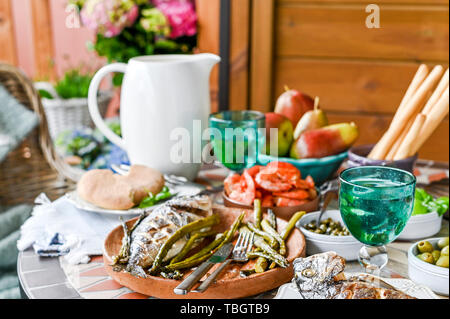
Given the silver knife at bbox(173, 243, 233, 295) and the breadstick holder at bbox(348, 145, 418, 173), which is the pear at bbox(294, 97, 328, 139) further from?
the silver knife at bbox(173, 243, 233, 295)

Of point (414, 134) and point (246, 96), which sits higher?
point (414, 134)

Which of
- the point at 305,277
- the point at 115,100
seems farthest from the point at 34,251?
the point at 115,100

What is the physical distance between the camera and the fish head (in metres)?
0.48

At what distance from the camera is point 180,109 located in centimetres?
92

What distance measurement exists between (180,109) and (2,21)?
270 cm

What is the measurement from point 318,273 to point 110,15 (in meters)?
1.45

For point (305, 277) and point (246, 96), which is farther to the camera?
point (246, 96)

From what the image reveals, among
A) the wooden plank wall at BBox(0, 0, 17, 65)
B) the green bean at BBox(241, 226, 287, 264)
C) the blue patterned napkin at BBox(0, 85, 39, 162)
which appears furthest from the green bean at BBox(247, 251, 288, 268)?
the wooden plank wall at BBox(0, 0, 17, 65)

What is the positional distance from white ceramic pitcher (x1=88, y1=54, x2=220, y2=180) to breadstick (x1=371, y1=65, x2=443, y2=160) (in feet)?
1.10

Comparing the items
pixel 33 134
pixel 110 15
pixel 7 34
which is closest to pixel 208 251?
pixel 33 134

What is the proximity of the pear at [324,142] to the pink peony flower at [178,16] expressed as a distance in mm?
1031

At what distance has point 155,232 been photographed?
0.62 m

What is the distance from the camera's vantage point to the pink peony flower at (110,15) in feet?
5.58
